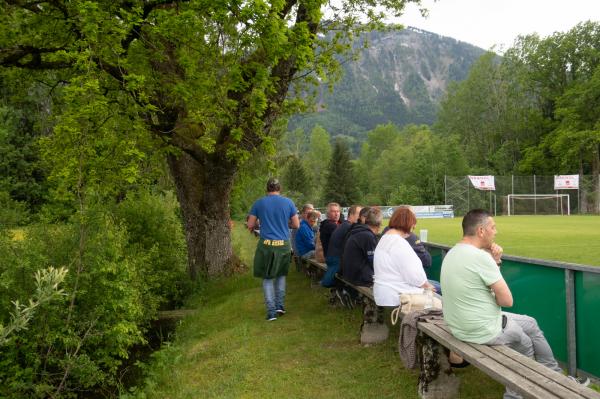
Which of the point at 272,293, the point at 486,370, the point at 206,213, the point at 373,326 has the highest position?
the point at 206,213

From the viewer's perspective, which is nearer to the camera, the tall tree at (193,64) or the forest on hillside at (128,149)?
the forest on hillside at (128,149)

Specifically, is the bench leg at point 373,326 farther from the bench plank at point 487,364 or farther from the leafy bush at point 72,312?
the leafy bush at point 72,312

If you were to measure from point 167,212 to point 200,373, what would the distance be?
7.16 m

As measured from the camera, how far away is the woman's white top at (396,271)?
567cm

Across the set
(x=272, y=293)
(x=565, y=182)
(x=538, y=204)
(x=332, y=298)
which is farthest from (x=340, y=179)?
(x=272, y=293)

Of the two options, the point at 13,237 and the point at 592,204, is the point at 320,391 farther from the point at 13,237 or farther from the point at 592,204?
the point at 592,204

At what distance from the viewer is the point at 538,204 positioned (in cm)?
4931

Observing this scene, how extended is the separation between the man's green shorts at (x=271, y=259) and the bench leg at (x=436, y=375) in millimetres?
3638

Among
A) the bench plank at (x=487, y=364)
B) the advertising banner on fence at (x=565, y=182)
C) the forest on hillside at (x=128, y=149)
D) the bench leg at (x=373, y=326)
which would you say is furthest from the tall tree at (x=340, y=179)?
the bench plank at (x=487, y=364)

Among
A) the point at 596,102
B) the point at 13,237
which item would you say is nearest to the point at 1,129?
the point at 13,237

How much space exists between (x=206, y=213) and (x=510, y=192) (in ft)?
143

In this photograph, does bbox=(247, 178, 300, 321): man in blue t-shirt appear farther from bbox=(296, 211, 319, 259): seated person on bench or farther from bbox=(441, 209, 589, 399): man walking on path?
bbox=(441, 209, 589, 399): man walking on path

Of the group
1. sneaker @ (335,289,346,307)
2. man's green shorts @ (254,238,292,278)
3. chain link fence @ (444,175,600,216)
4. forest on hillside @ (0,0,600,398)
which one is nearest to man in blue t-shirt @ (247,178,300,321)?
man's green shorts @ (254,238,292,278)

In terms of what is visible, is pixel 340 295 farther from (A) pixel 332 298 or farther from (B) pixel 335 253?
(B) pixel 335 253
